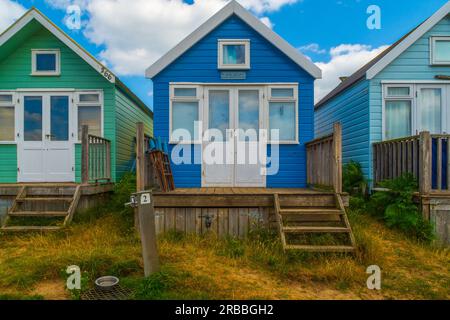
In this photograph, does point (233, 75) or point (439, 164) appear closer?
point (439, 164)

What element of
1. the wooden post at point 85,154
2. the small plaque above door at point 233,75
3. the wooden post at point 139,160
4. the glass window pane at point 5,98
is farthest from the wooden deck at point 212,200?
the glass window pane at point 5,98

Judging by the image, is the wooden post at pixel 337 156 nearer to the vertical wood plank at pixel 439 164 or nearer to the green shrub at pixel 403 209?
the green shrub at pixel 403 209

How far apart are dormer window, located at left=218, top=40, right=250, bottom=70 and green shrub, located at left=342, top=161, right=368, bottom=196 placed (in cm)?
373

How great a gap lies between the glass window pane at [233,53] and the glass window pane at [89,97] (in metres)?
3.55

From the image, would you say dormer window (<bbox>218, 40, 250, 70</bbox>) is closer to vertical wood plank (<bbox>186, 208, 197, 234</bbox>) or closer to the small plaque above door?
the small plaque above door

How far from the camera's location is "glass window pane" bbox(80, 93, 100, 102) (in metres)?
7.80

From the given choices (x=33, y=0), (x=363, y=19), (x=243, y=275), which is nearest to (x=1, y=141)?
(x=33, y=0)

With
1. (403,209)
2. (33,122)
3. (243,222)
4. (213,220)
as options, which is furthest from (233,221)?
(33,122)

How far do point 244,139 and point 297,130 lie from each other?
1253 millimetres

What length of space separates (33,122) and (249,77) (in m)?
5.77

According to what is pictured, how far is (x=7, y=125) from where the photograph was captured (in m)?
7.80

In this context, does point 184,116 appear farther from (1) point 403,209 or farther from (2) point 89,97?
(1) point 403,209

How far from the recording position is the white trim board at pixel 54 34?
23.4 ft

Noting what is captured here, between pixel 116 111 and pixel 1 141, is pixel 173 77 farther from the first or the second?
pixel 1 141
